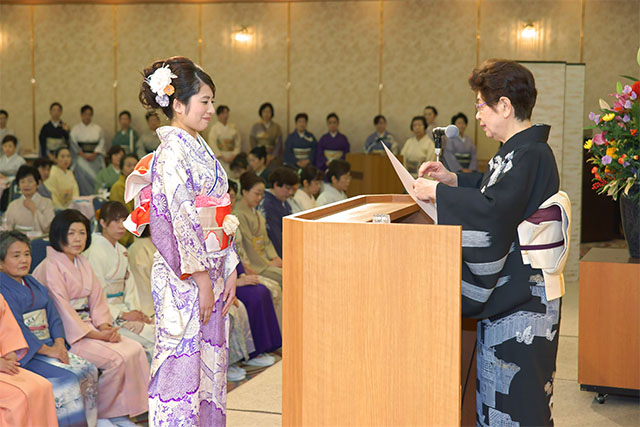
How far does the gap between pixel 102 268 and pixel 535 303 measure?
96.8 inches

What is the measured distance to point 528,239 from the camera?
2.24m

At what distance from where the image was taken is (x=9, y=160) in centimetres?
879

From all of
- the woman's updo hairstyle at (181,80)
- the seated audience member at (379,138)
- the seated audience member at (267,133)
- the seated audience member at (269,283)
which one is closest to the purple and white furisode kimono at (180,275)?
the woman's updo hairstyle at (181,80)

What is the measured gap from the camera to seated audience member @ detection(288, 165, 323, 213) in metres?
6.22

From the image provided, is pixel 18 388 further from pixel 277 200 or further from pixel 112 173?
pixel 112 173

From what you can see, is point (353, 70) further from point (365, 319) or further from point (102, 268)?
point (365, 319)

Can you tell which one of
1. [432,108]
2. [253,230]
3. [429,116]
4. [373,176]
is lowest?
[253,230]

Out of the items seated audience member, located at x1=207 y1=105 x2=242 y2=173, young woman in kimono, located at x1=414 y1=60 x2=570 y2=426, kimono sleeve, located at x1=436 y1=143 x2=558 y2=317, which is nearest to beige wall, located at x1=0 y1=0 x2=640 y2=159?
seated audience member, located at x1=207 y1=105 x2=242 y2=173

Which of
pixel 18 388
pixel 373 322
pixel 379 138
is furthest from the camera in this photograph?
pixel 379 138

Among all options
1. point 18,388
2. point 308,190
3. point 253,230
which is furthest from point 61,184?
point 18,388

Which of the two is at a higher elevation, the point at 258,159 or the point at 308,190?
the point at 258,159

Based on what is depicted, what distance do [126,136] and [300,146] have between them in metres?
2.65

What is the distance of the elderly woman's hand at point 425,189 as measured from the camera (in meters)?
2.18

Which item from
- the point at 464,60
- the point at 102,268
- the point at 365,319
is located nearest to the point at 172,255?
the point at 365,319
